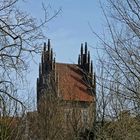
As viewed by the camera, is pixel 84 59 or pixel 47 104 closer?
pixel 47 104

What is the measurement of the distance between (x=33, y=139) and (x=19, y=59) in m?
18.4

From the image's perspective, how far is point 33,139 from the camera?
33.1 meters

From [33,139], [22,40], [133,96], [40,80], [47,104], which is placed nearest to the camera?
[133,96]

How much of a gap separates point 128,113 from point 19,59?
4.17 metres

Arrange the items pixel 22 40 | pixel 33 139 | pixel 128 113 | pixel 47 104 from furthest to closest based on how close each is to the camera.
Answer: pixel 47 104
pixel 33 139
pixel 22 40
pixel 128 113

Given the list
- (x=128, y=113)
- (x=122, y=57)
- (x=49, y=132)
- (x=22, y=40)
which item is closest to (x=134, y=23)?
(x=122, y=57)

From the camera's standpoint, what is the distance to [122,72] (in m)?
11.4

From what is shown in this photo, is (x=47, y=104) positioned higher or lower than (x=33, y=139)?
higher

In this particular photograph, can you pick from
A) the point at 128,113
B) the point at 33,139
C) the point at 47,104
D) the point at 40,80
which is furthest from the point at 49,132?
the point at 40,80

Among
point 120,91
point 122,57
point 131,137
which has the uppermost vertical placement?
point 122,57

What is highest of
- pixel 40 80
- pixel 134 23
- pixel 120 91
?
pixel 40 80

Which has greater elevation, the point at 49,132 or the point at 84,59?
the point at 84,59

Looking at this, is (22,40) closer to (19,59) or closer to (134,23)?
(19,59)

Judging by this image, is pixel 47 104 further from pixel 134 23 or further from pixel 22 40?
pixel 134 23
